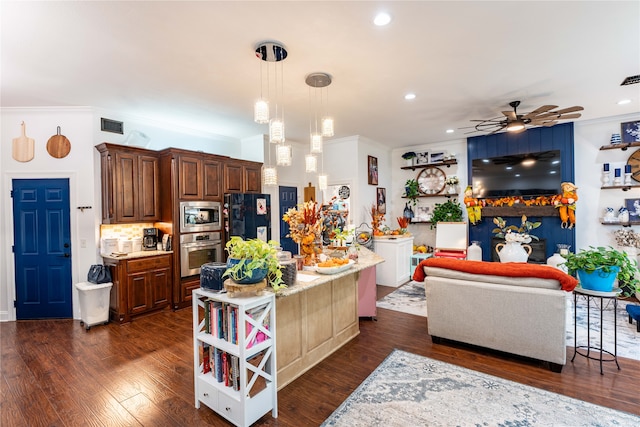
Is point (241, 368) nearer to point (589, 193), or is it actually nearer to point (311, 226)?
point (311, 226)

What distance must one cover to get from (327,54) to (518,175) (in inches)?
183

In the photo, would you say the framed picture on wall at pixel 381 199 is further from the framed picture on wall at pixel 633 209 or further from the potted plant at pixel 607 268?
the potted plant at pixel 607 268

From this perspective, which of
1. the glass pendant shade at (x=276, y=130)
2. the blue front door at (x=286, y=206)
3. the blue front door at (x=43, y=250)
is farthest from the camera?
the blue front door at (x=286, y=206)

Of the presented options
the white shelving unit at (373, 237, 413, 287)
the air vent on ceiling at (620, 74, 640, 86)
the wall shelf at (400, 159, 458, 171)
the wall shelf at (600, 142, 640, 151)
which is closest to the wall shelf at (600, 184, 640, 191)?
the wall shelf at (600, 142, 640, 151)

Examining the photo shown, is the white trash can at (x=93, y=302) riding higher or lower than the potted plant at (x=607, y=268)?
lower

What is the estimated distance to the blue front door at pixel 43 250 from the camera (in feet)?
13.5

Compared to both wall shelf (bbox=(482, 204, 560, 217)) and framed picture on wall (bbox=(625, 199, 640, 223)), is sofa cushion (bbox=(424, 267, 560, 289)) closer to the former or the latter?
wall shelf (bbox=(482, 204, 560, 217))

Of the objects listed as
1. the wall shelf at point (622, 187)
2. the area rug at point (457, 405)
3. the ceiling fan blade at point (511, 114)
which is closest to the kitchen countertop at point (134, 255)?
the area rug at point (457, 405)

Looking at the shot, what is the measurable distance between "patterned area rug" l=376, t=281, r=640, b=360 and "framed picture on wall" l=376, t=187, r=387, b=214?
6.32 ft

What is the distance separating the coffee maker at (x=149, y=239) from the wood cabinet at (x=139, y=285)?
0.34 metres

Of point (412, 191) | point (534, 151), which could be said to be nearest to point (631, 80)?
point (534, 151)

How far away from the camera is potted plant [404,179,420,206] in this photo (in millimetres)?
6902

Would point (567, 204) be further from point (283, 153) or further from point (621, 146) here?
point (283, 153)

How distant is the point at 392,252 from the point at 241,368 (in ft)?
13.6
